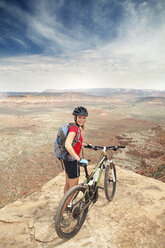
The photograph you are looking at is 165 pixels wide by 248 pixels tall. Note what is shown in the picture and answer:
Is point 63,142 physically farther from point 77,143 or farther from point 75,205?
point 75,205

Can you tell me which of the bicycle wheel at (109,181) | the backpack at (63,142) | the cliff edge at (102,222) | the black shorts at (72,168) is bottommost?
the cliff edge at (102,222)

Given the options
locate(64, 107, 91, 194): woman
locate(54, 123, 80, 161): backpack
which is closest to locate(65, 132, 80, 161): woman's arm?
locate(64, 107, 91, 194): woman

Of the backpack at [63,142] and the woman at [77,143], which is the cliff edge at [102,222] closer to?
the woman at [77,143]

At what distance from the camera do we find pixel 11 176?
26.8ft

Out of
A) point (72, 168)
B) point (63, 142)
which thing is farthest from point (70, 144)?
point (72, 168)

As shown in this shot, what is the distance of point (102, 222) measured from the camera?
2.77 meters

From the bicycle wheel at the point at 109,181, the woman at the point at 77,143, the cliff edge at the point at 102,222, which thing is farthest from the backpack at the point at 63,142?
the cliff edge at the point at 102,222

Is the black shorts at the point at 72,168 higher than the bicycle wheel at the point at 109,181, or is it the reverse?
the black shorts at the point at 72,168

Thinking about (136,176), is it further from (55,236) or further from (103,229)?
(55,236)

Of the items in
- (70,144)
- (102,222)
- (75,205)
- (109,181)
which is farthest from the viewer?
(109,181)

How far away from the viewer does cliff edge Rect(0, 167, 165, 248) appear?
2365 millimetres

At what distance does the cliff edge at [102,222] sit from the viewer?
2365mm

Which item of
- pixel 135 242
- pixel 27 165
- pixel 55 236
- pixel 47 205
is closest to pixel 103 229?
pixel 135 242

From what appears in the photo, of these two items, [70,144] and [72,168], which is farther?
[72,168]
